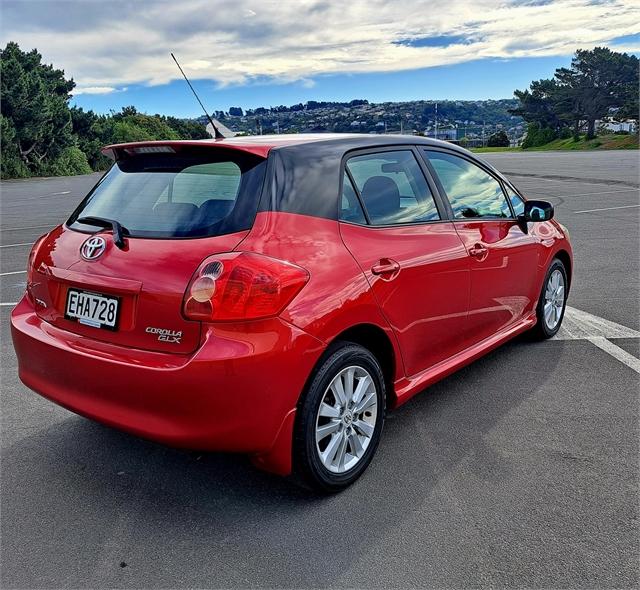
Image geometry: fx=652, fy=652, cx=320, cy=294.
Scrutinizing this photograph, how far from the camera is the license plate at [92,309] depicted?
2.86 m

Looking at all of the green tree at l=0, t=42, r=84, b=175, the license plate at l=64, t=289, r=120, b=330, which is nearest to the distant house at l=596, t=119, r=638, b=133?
the green tree at l=0, t=42, r=84, b=175

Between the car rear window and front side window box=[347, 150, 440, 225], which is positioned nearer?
the car rear window

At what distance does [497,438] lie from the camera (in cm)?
356

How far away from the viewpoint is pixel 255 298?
264 cm

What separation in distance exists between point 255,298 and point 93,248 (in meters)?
0.90

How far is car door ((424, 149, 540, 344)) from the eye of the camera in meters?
4.00

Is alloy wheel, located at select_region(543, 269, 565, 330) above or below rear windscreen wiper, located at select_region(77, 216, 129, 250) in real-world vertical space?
below

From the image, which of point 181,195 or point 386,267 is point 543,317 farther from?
point 181,195

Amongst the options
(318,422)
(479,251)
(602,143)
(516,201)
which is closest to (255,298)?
(318,422)

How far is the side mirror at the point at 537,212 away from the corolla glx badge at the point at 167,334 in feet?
9.38

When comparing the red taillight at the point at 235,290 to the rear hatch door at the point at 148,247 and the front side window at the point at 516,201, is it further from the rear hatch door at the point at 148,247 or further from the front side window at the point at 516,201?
the front side window at the point at 516,201

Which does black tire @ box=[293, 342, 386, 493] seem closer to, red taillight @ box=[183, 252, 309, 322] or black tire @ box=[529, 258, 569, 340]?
red taillight @ box=[183, 252, 309, 322]

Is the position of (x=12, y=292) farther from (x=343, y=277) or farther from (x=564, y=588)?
(x=564, y=588)

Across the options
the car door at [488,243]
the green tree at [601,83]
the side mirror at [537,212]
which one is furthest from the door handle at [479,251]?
the green tree at [601,83]
